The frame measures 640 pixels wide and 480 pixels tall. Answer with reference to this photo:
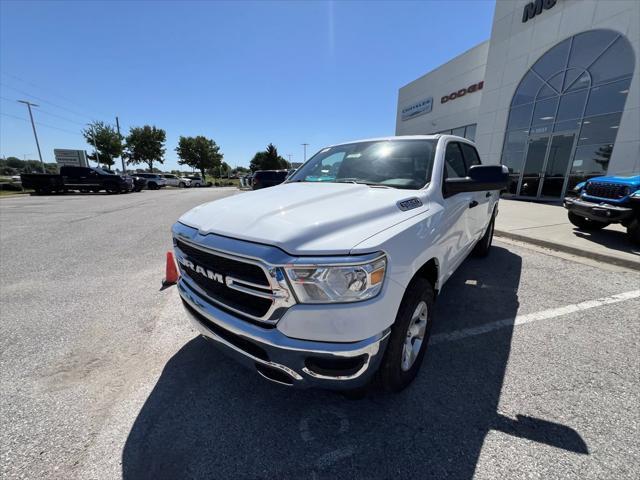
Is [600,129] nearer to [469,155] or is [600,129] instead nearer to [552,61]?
[552,61]

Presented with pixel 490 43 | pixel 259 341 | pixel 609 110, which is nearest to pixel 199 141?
pixel 490 43

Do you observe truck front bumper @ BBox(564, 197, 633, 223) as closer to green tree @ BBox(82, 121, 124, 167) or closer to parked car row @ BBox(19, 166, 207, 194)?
parked car row @ BBox(19, 166, 207, 194)

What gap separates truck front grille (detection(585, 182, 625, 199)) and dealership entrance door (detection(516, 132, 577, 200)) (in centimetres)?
719

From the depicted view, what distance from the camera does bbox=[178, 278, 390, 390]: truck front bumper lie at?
4.71 feet

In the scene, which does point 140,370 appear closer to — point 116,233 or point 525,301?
point 525,301

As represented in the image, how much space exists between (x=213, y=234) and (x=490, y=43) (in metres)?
18.8

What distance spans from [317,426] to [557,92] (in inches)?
618

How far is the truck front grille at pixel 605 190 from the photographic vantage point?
5445mm

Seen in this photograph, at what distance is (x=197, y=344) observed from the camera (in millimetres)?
2596

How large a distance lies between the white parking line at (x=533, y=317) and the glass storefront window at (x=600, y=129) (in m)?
10.1

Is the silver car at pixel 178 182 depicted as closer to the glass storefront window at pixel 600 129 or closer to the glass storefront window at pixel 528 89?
the glass storefront window at pixel 528 89

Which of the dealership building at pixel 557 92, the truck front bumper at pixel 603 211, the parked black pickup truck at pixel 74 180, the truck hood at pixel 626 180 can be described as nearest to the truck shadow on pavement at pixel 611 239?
the truck front bumper at pixel 603 211

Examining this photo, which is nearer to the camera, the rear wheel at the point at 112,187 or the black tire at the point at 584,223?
the black tire at the point at 584,223

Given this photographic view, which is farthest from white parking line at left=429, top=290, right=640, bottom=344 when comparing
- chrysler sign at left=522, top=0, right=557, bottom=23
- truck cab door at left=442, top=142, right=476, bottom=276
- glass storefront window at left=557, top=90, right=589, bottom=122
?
chrysler sign at left=522, top=0, right=557, bottom=23
